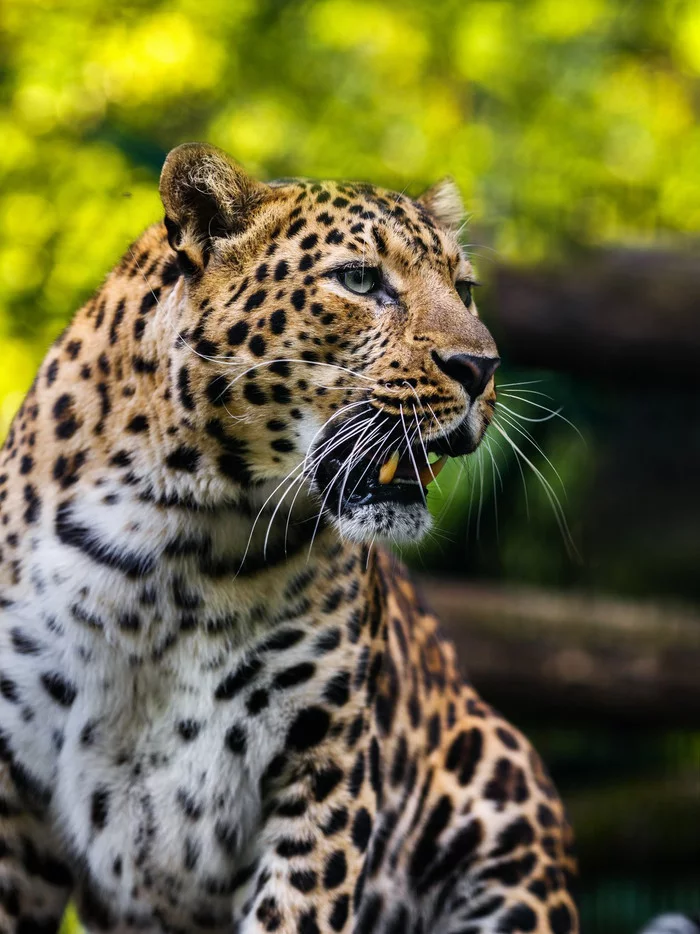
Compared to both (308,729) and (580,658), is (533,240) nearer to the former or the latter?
(580,658)

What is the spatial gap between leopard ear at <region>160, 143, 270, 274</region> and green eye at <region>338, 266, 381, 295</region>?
1.10 feet

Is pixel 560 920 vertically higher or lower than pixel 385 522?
lower

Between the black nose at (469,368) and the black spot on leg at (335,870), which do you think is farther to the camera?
the black spot on leg at (335,870)

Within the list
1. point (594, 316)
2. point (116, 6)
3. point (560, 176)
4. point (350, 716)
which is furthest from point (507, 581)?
point (116, 6)

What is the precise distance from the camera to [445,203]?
424 centimetres

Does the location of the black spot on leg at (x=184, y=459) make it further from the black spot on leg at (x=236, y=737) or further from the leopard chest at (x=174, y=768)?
the black spot on leg at (x=236, y=737)

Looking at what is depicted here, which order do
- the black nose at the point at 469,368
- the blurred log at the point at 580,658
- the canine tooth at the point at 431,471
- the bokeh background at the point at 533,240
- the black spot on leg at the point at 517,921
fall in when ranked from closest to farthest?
the black nose at the point at 469,368 < the canine tooth at the point at 431,471 < the black spot on leg at the point at 517,921 < the blurred log at the point at 580,658 < the bokeh background at the point at 533,240

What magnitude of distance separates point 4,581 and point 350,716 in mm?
1022

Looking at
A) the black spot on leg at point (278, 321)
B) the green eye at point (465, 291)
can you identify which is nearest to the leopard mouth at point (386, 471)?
the black spot on leg at point (278, 321)

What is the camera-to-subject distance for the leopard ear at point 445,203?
4211 millimetres

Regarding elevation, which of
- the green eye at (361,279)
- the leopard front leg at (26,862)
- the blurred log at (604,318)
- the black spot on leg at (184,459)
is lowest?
the leopard front leg at (26,862)

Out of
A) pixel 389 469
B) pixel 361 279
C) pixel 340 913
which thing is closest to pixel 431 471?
pixel 389 469

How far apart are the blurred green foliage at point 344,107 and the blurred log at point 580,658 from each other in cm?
592

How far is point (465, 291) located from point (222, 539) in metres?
0.99
